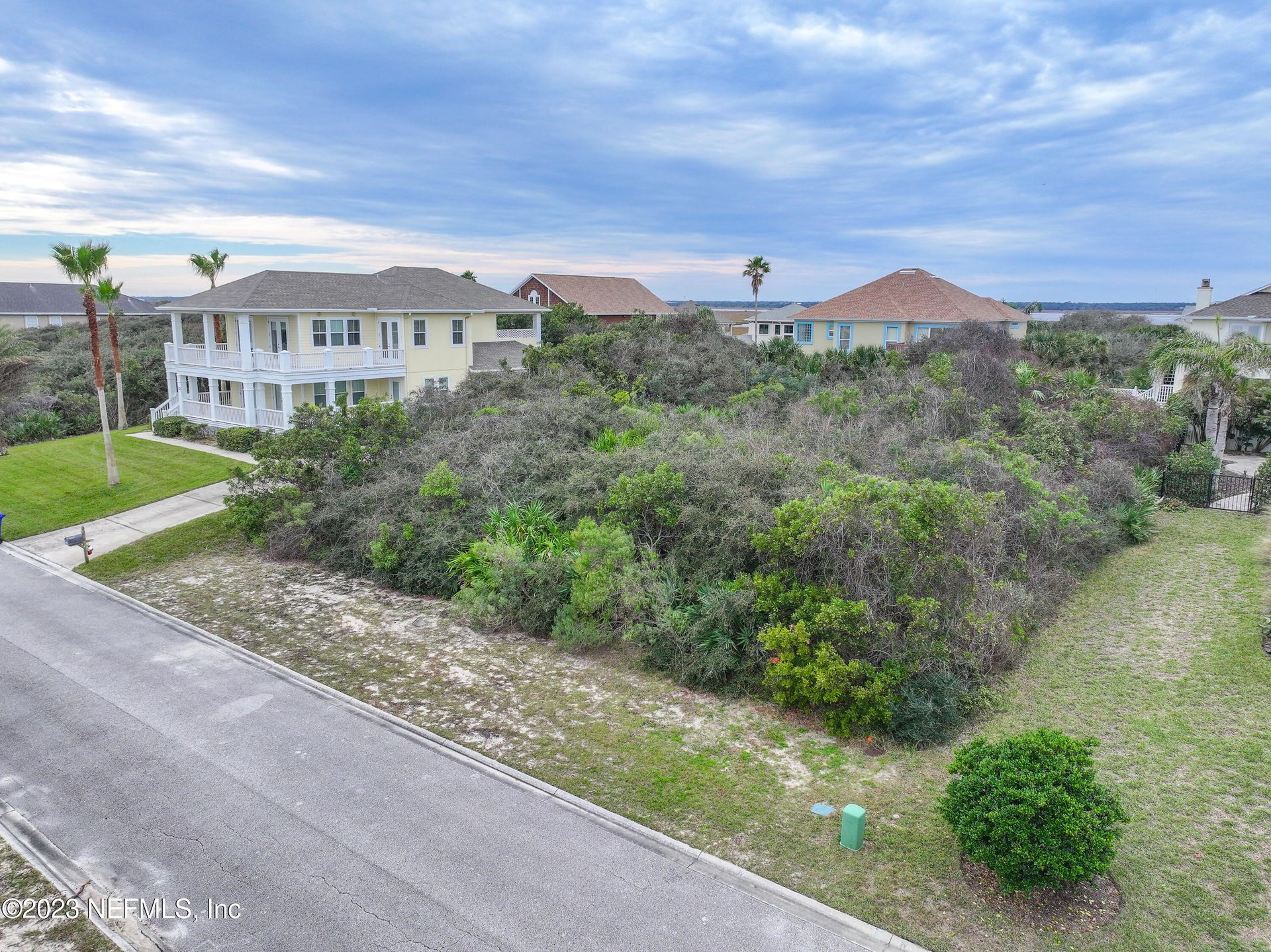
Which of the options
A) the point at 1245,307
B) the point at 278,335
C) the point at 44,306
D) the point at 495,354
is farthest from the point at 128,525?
the point at 44,306

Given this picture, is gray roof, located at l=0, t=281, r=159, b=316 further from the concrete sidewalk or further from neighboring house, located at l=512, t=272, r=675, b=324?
the concrete sidewalk

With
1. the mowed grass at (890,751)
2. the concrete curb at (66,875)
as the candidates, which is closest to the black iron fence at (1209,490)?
the mowed grass at (890,751)

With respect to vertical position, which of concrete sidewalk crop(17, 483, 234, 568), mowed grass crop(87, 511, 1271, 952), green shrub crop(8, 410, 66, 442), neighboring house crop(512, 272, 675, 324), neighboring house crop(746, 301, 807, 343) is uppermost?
neighboring house crop(512, 272, 675, 324)

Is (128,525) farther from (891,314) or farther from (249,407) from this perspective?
(891,314)

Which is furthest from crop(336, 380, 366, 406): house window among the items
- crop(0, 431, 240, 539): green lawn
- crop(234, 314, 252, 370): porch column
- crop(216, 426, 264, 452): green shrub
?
crop(0, 431, 240, 539): green lawn

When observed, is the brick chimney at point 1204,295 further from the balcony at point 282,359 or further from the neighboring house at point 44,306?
the neighboring house at point 44,306

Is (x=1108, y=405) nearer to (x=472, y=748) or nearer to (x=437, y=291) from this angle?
(x=472, y=748)

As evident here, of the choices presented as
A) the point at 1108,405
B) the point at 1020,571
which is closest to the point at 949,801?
the point at 1020,571
